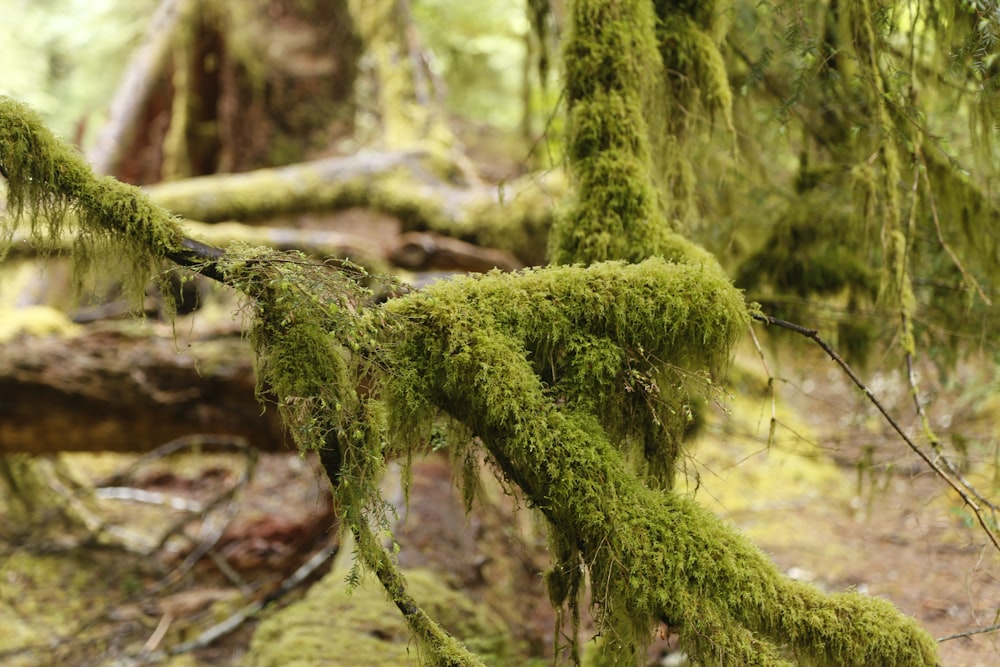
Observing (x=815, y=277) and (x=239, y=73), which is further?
(x=239, y=73)

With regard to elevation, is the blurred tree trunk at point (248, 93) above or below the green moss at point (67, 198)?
above

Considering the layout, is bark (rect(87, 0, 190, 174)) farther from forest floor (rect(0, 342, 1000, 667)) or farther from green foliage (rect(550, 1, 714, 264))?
green foliage (rect(550, 1, 714, 264))

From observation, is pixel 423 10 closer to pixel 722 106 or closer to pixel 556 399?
pixel 722 106

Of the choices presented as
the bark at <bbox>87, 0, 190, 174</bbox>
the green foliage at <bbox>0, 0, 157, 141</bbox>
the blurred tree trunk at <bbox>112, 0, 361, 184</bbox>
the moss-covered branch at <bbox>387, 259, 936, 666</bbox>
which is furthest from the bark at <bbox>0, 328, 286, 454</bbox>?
the green foliage at <bbox>0, 0, 157, 141</bbox>

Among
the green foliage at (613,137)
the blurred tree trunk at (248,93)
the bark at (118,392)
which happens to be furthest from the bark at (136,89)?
the green foliage at (613,137)

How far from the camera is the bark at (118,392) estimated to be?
17.7 ft

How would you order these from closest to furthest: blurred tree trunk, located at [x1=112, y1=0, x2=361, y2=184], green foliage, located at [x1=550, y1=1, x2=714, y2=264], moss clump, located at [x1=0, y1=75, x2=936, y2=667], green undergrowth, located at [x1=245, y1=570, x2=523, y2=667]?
moss clump, located at [x1=0, y1=75, x2=936, y2=667] < green foliage, located at [x1=550, y1=1, x2=714, y2=264] < green undergrowth, located at [x1=245, y1=570, x2=523, y2=667] < blurred tree trunk, located at [x1=112, y1=0, x2=361, y2=184]

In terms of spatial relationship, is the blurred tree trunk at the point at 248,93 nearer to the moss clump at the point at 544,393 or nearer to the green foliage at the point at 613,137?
the green foliage at the point at 613,137

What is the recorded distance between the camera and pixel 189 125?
12305 mm

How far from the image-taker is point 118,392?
5516 mm

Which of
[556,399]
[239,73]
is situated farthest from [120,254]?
[239,73]

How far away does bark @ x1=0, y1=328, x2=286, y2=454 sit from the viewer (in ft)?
17.7

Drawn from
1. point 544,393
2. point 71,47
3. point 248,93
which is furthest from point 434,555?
point 71,47

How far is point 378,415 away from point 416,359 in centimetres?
23
